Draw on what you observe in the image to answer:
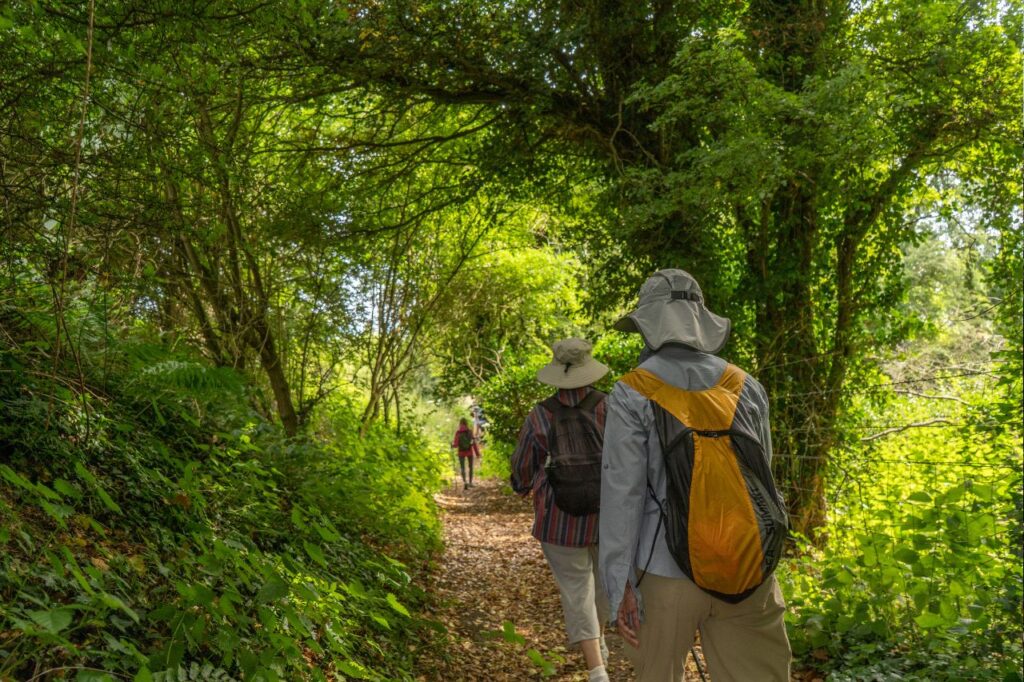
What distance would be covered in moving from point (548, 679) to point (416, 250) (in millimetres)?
9120

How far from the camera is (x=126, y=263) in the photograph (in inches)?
264

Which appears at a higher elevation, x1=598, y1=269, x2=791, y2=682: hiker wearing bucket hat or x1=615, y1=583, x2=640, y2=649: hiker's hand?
x1=598, y1=269, x2=791, y2=682: hiker wearing bucket hat

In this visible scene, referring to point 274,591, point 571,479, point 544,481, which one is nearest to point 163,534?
point 274,591

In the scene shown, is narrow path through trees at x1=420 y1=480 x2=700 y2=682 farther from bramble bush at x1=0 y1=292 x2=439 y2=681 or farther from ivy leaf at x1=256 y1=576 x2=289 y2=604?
ivy leaf at x1=256 y1=576 x2=289 y2=604

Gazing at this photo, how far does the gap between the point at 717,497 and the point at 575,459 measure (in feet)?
6.98

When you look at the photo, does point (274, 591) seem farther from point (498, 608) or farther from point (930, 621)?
point (498, 608)

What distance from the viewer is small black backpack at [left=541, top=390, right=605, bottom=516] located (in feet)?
16.1

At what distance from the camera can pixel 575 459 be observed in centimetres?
499

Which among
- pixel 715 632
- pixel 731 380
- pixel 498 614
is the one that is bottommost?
pixel 498 614

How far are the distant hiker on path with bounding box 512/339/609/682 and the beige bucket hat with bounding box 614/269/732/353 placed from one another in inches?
67.5

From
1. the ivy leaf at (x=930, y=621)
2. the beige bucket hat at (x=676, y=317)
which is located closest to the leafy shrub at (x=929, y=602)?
the ivy leaf at (x=930, y=621)

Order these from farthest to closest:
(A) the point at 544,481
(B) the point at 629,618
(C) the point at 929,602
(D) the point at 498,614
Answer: (D) the point at 498,614, (A) the point at 544,481, (C) the point at 929,602, (B) the point at 629,618

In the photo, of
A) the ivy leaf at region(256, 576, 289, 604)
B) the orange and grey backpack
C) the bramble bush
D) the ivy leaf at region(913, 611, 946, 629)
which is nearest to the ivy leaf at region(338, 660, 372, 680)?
the bramble bush

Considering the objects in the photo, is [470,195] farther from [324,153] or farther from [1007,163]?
[1007,163]
